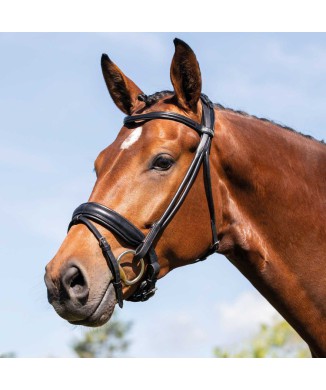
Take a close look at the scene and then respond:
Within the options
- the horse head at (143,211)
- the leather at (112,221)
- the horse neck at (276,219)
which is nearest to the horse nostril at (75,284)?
the horse head at (143,211)

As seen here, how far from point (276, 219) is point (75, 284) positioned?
7.22ft

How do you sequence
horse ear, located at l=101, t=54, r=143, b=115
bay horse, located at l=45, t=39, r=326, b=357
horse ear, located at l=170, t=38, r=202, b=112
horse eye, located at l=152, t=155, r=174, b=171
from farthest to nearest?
horse ear, located at l=101, t=54, r=143, b=115, horse ear, located at l=170, t=38, r=202, b=112, horse eye, located at l=152, t=155, r=174, b=171, bay horse, located at l=45, t=39, r=326, b=357

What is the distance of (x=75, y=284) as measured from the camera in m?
5.19

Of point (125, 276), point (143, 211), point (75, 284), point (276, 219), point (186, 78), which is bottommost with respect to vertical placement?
point (75, 284)

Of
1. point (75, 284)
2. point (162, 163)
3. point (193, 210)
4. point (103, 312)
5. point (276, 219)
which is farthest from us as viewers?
point (276, 219)

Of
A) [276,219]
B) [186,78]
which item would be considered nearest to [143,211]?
[276,219]

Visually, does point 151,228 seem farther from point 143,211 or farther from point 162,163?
point 162,163

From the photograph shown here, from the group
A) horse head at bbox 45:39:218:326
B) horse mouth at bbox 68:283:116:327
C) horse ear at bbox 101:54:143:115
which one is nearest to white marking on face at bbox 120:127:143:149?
horse head at bbox 45:39:218:326

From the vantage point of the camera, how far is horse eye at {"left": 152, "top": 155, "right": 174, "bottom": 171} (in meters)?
5.77

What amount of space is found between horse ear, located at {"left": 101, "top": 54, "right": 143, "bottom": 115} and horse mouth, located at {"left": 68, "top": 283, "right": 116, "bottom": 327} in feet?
7.34

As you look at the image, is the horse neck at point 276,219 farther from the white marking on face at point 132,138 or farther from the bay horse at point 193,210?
the white marking on face at point 132,138

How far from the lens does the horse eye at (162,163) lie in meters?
5.77

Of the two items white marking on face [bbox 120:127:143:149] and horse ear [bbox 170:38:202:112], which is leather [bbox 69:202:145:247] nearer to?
white marking on face [bbox 120:127:143:149]

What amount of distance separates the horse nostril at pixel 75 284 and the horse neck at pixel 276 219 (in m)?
1.61
